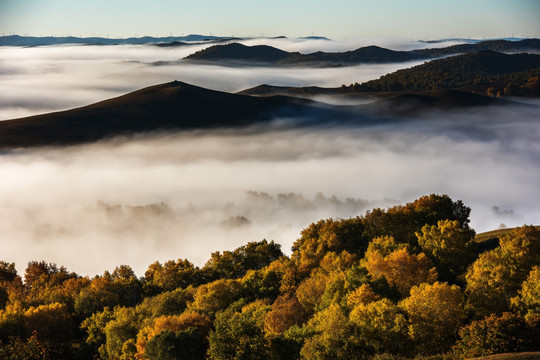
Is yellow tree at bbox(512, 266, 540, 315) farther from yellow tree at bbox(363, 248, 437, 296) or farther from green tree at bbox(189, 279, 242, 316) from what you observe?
green tree at bbox(189, 279, 242, 316)

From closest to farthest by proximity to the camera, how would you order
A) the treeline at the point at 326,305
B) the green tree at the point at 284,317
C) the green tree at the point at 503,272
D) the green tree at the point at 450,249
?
the treeline at the point at 326,305 → the green tree at the point at 503,272 → the green tree at the point at 284,317 → the green tree at the point at 450,249

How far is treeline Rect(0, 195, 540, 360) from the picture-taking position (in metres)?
54.7

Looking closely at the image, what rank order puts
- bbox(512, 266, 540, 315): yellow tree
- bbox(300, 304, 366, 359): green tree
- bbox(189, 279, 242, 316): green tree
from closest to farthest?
bbox(300, 304, 366, 359): green tree
bbox(512, 266, 540, 315): yellow tree
bbox(189, 279, 242, 316): green tree

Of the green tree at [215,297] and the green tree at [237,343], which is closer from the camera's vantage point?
the green tree at [237,343]

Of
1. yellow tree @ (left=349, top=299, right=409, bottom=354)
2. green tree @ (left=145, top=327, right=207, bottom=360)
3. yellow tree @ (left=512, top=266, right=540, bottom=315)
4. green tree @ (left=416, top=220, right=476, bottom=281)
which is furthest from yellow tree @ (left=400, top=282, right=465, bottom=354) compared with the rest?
green tree @ (left=416, top=220, right=476, bottom=281)

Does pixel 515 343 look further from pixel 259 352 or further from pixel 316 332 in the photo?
pixel 259 352

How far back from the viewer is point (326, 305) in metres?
69.2

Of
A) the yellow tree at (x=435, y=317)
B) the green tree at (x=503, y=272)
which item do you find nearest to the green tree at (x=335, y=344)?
the yellow tree at (x=435, y=317)

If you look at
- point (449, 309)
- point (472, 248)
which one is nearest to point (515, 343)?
point (449, 309)

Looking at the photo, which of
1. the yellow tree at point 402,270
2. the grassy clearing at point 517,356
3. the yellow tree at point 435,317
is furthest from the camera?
the yellow tree at point 402,270

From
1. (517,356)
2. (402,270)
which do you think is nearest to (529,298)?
(517,356)

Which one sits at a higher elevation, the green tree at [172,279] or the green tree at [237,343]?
the green tree at [237,343]

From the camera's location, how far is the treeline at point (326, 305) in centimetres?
5472

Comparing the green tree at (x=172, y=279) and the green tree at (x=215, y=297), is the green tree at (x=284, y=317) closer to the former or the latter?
the green tree at (x=215, y=297)
